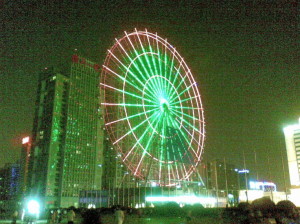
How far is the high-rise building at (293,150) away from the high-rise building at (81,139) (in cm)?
6434

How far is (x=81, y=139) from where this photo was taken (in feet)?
357

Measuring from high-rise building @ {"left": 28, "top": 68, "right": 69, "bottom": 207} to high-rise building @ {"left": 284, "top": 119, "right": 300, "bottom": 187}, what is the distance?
74846 mm

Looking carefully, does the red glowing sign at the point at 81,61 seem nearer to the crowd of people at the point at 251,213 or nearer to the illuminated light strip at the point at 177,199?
the illuminated light strip at the point at 177,199

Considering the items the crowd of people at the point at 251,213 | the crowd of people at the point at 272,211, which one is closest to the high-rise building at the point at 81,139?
the crowd of people at the point at 251,213

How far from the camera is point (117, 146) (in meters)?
33.6

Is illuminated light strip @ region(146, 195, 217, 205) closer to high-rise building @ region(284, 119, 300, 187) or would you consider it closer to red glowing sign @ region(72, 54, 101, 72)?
high-rise building @ region(284, 119, 300, 187)

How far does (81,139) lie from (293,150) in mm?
72225

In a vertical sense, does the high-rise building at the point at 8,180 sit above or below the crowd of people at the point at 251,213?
above

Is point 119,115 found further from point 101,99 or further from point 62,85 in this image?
point 62,85

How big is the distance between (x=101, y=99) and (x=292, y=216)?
2121cm

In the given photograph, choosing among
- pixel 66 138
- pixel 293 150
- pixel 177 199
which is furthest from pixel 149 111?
pixel 293 150

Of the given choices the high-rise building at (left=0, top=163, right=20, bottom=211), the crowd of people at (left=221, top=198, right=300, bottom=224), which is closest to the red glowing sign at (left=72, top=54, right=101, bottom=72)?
the high-rise building at (left=0, top=163, right=20, bottom=211)

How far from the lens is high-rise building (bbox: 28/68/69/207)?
323 feet

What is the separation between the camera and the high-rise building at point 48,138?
9850 centimetres
